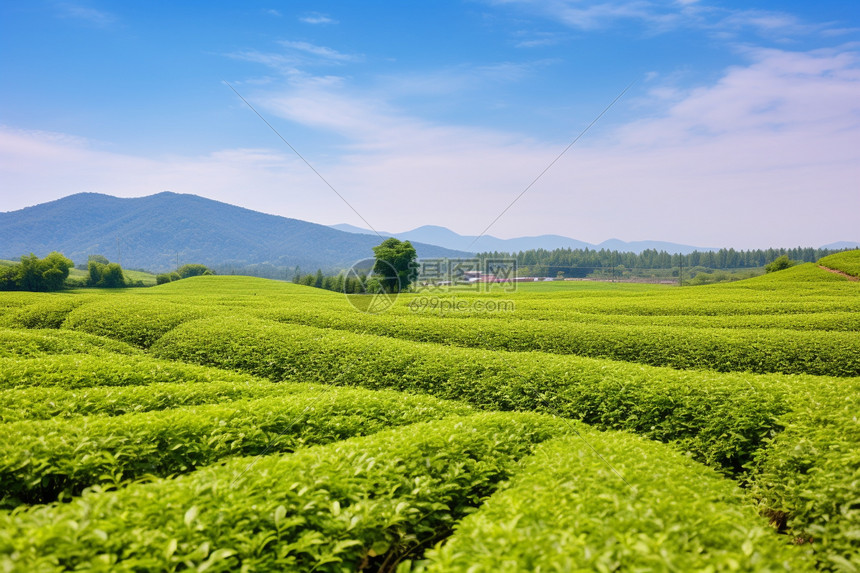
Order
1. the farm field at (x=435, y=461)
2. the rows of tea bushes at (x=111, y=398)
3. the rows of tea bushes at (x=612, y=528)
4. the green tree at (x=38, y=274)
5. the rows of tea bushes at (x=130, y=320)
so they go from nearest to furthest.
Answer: the rows of tea bushes at (x=612, y=528) → the farm field at (x=435, y=461) → the rows of tea bushes at (x=111, y=398) → the rows of tea bushes at (x=130, y=320) → the green tree at (x=38, y=274)

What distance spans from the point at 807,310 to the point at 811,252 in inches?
6419

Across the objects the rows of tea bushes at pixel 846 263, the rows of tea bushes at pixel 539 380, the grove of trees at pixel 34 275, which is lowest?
the rows of tea bushes at pixel 539 380

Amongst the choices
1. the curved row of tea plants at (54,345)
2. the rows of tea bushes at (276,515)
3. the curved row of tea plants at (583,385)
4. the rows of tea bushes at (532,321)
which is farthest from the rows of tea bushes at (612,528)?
the curved row of tea plants at (54,345)

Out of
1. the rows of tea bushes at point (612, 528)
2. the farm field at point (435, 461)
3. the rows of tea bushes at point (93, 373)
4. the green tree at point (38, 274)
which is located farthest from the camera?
the green tree at point (38, 274)

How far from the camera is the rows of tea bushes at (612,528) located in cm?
286

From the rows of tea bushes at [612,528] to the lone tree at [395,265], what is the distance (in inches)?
1646

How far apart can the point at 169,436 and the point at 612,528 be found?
5339mm

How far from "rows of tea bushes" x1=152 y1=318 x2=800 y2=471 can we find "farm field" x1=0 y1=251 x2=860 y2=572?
5 cm

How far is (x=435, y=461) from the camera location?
16.8 ft

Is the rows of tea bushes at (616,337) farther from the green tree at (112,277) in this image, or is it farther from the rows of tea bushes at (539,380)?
the green tree at (112,277)

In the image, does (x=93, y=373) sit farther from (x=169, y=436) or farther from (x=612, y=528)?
(x=612, y=528)

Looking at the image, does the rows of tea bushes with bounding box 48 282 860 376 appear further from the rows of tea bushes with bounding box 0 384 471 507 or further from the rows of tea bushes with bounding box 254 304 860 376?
the rows of tea bushes with bounding box 0 384 471 507

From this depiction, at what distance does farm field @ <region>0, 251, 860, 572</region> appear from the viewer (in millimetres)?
3188

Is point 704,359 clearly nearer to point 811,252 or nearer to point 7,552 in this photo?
point 7,552
